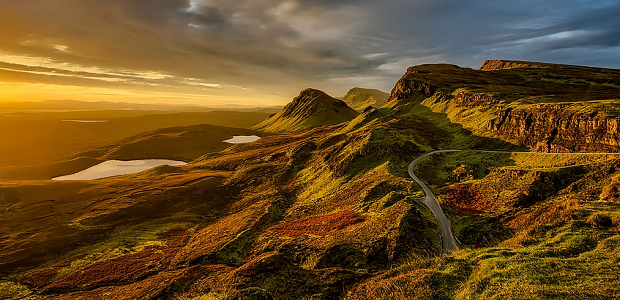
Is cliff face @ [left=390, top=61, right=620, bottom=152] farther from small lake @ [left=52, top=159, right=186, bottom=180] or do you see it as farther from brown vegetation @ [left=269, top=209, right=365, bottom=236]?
small lake @ [left=52, top=159, right=186, bottom=180]

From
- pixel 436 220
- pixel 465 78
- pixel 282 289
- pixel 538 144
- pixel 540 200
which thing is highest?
pixel 465 78

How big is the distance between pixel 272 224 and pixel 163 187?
196 feet

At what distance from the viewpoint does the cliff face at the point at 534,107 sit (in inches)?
2376

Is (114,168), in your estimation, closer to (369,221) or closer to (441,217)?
(369,221)

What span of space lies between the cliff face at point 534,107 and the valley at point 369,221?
1.71 ft

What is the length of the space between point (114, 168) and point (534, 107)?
214 metres

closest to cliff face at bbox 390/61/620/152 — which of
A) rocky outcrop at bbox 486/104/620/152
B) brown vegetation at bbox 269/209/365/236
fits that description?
rocky outcrop at bbox 486/104/620/152

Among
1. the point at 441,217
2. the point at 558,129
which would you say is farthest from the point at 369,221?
the point at 558,129

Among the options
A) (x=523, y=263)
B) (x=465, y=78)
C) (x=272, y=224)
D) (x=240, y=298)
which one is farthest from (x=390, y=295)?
(x=465, y=78)

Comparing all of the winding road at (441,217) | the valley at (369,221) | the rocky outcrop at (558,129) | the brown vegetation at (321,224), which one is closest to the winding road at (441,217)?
the winding road at (441,217)

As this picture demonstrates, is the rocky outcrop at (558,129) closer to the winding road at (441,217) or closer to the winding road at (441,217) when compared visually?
the winding road at (441,217)

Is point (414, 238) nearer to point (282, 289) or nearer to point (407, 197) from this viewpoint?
point (407, 197)

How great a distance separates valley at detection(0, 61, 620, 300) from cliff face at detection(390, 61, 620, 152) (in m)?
0.52

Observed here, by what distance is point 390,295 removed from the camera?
21594 millimetres
